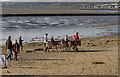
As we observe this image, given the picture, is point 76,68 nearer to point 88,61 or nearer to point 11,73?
point 88,61

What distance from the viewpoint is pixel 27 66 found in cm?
1720

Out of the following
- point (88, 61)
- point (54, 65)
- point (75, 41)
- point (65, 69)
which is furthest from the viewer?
point (75, 41)

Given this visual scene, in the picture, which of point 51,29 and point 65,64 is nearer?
point 65,64

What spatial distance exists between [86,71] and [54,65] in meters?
2.69

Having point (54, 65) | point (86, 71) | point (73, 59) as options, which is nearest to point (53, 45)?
point (73, 59)

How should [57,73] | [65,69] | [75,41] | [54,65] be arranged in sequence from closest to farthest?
[57,73], [65,69], [54,65], [75,41]

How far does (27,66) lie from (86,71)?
4232 millimetres

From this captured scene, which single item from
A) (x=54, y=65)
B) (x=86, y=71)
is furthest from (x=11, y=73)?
(x=86, y=71)

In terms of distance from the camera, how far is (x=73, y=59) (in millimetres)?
19469

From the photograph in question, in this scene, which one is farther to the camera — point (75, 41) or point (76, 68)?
point (75, 41)

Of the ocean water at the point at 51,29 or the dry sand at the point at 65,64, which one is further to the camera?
the ocean water at the point at 51,29

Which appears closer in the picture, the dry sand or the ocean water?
the dry sand

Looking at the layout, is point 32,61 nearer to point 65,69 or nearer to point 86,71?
point 65,69

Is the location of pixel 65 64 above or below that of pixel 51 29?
above
